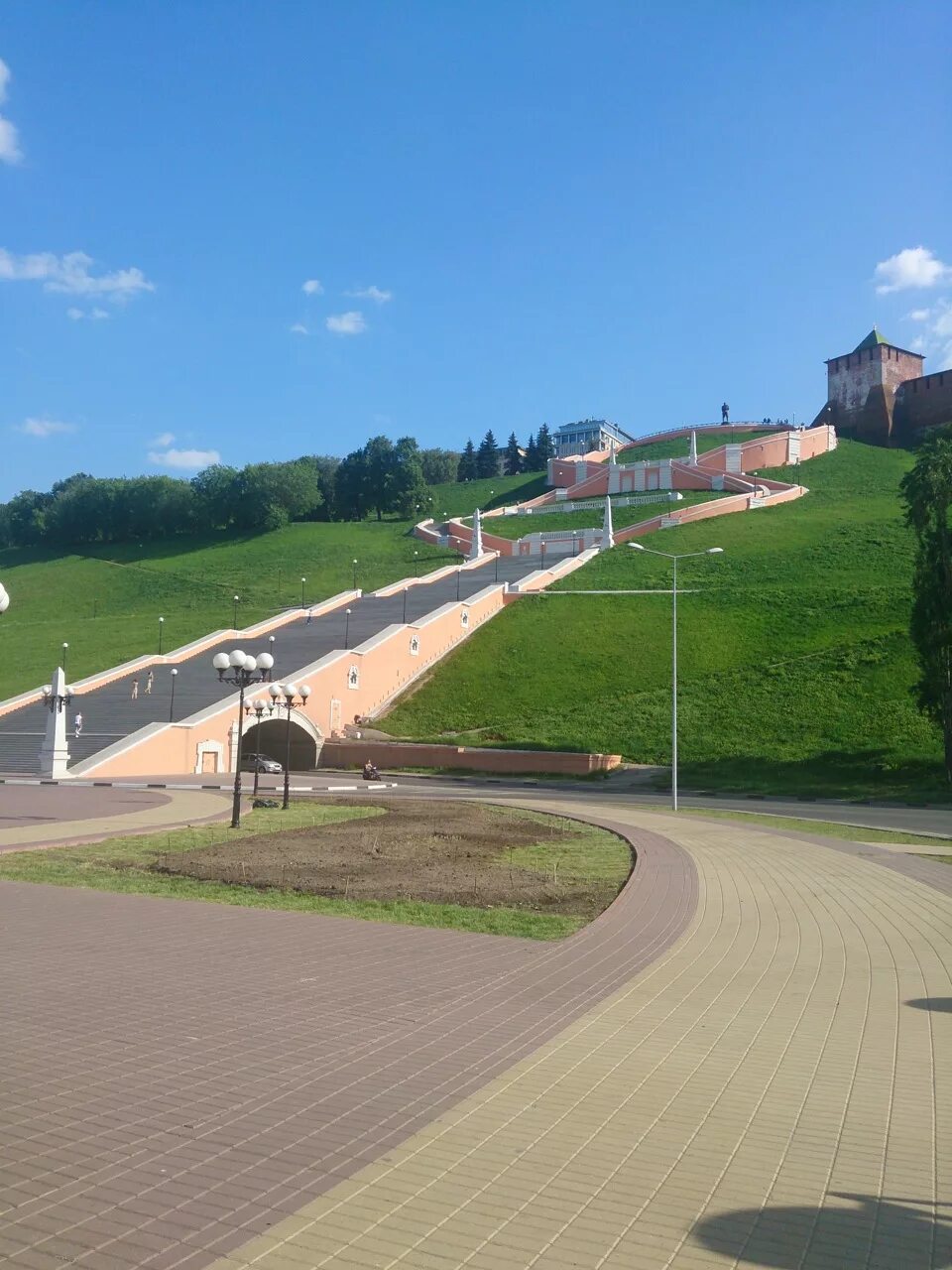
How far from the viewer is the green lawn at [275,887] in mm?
10367

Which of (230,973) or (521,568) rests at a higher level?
(521,568)

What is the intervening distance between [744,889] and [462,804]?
12.2 m

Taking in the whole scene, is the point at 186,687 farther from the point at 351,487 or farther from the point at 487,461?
the point at 487,461

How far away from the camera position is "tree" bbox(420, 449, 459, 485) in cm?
13288

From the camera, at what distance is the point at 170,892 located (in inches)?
462

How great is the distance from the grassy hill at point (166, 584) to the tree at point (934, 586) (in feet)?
119

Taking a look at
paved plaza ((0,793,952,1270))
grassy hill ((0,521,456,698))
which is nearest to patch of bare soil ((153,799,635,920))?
paved plaza ((0,793,952,1270))

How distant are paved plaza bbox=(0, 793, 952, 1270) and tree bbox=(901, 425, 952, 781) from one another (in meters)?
23.8

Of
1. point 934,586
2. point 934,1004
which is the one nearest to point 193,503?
point 934,586

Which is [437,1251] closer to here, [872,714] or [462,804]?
[462,804]

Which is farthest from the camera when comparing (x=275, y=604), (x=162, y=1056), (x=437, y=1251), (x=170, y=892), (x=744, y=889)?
(x=275, y=604)

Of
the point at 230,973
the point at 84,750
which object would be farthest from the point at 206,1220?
the point at 84,750

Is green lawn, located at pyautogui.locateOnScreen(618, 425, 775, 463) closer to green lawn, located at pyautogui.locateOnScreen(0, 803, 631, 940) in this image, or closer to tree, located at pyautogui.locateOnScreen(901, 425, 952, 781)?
tree, located at pyautogui.locateOnScreen(901, 425, 952, 781)

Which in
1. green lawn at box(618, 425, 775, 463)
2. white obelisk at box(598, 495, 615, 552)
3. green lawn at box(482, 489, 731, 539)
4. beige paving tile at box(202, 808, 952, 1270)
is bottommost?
beige paving tile at box(202, 808, 952, 1270)
